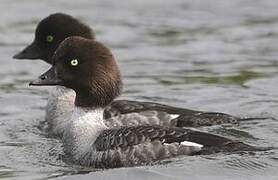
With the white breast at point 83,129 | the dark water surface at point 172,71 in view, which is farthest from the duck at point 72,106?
the white breast at point 83,129

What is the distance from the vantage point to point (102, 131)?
12133 mm

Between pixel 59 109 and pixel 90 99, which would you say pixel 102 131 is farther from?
pixel 59 109

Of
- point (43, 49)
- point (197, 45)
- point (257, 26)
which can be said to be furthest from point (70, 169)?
point (257, 26)

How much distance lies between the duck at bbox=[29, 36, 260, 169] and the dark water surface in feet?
0.48

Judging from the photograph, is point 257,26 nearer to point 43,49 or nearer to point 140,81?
point 140,81

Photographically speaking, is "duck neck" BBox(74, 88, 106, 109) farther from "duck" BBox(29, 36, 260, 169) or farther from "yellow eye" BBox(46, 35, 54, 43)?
"yellow eye" BBox(46, 35, 54, 43)

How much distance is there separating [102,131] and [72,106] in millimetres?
2408

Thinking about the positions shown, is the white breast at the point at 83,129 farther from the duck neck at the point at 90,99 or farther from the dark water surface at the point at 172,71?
the dark water surface at the point at 172,71

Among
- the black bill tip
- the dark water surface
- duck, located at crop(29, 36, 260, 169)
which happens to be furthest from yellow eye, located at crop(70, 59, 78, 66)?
the black bill tip

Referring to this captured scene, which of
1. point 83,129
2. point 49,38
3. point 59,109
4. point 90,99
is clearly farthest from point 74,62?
point 49,38

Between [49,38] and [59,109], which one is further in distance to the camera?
[49,38]

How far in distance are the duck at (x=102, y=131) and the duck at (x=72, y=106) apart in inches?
47.1

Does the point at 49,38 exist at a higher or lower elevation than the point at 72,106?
higher

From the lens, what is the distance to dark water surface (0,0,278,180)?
11.8 metres
